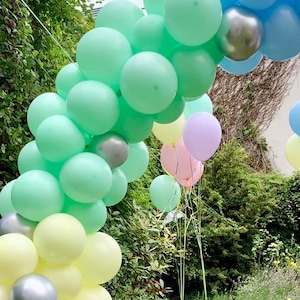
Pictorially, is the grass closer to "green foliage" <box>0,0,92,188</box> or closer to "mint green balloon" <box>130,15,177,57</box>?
"green foliage" <box>0,0,92,188</box>

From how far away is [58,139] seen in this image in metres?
1.25

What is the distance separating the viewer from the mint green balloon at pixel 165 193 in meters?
2.11

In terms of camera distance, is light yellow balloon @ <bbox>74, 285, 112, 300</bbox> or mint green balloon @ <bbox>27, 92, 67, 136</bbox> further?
mint green balloon @ <bbox>27, 92, 67, 136</bbox>

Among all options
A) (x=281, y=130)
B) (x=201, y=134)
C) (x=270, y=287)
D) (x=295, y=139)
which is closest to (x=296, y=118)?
(x=295, y=139)

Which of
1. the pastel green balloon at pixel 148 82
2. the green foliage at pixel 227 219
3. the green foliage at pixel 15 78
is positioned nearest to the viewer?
the pastel green balloon at pixel 148 82

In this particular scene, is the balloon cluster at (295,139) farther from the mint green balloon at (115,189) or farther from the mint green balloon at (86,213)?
the mint green balloon at (86,213)

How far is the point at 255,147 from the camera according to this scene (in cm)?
640

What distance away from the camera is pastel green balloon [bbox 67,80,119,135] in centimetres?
126

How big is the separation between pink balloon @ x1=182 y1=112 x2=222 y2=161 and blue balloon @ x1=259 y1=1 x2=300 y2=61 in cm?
53

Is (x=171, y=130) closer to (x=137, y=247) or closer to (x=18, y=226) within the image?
(x=18, y=226)

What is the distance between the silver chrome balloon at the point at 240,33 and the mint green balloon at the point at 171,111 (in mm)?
197

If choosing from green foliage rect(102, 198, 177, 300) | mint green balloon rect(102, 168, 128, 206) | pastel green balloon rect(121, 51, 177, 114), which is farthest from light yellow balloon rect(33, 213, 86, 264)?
green foliage rect(102, 198, 177, 300)

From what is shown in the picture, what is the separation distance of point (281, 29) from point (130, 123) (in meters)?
0.45

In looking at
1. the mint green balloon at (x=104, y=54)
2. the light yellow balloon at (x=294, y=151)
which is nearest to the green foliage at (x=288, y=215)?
the light yellow balloon at (x=294, y=151)
